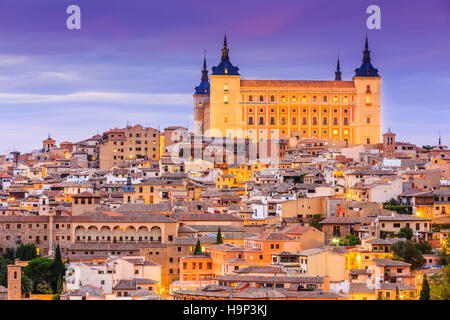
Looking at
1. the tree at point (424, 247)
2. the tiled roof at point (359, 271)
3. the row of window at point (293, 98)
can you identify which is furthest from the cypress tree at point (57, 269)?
the row of window at point (293, 98)

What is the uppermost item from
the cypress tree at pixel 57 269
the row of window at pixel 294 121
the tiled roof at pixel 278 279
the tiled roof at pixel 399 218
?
the row of window at pixel 294 121

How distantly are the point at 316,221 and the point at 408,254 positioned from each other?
447 cm

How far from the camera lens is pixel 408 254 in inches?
635

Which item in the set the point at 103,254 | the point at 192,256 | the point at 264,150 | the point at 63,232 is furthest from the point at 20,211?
the point at 264,150

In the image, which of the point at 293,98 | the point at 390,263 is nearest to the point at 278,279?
the point at 390,263

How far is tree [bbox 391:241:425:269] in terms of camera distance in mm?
16047

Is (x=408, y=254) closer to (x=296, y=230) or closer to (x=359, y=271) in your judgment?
(x=359, y=271)

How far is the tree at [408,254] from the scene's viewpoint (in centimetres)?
1605

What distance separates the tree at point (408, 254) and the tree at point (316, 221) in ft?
11.4

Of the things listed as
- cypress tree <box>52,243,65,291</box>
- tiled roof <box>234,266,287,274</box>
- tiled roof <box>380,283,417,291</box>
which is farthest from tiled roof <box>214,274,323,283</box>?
cypress tree <box>52,243,65,291</box>

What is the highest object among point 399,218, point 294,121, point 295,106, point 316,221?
point 295,106

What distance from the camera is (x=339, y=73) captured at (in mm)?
47938

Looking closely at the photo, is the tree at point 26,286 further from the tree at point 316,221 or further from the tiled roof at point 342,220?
the tree at point 316,221

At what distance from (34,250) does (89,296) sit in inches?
275
